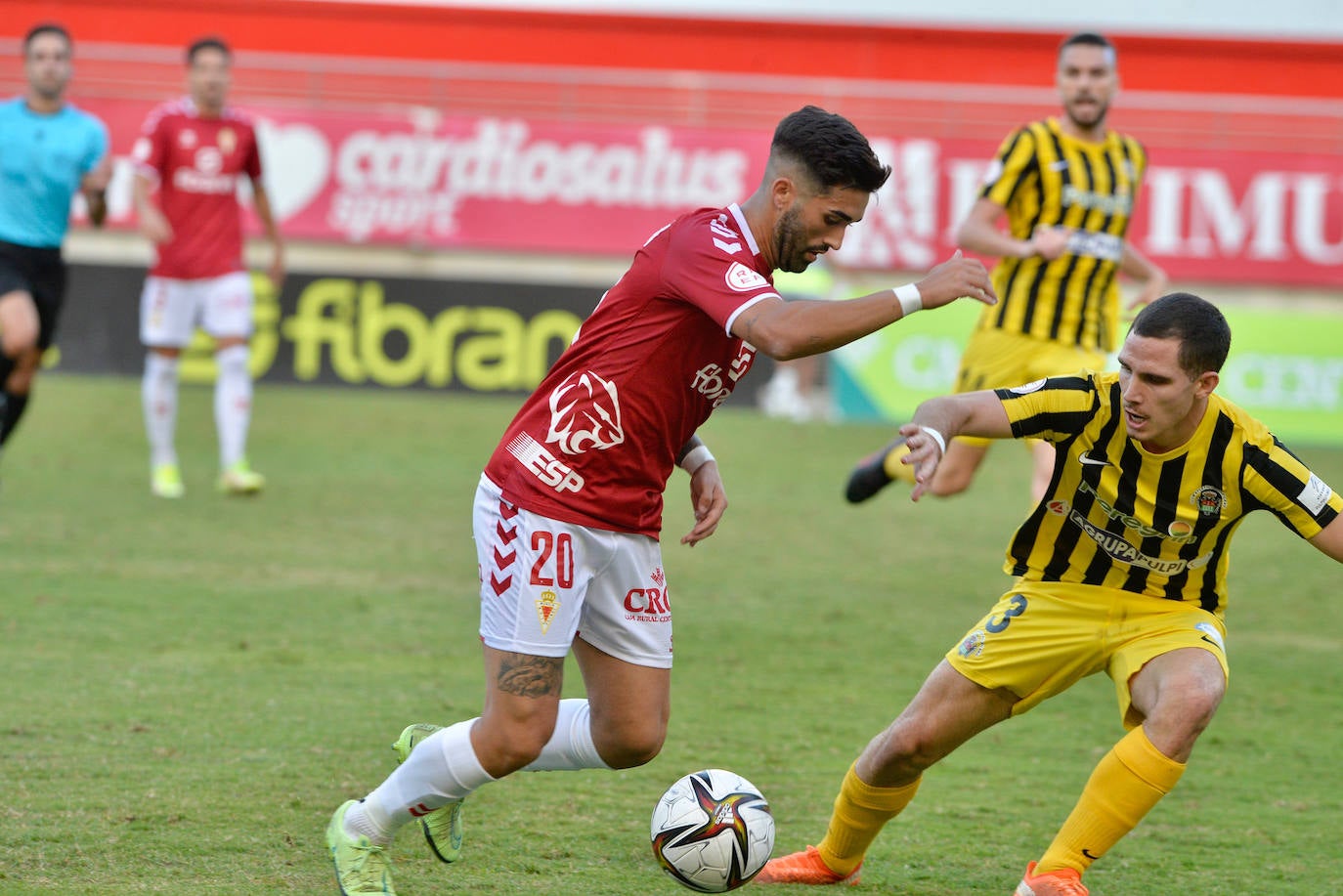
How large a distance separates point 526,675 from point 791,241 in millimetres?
1230

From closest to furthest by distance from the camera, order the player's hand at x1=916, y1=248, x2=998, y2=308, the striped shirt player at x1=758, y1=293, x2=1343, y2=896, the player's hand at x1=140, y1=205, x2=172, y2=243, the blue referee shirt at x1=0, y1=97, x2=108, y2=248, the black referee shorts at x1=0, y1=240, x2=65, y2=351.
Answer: the player's hand at x1=916, y1=248, x2=998, y2=308 < the striped shirt player at x1=758, y1=293, x2=1343, y2=896 < the black referee shorts at x1=0, y1=240, x2=65, y2=351 < the blue referee shirt at x1=0, y1=97, x2=108, y2=248 < the player's hand at x1=140, y1=205, x2=172, y2=243

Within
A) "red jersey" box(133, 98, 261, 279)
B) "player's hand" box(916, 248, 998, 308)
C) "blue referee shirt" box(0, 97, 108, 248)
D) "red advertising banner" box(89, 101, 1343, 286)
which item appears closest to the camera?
"player's hand" box(916, 248, 998, 308)

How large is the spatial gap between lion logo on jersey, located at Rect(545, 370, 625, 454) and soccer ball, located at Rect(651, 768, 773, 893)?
3.13 feet

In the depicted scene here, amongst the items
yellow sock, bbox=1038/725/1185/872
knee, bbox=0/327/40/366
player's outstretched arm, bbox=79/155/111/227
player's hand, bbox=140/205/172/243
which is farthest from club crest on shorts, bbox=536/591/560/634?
player's hand, bbox=140/205/172/243

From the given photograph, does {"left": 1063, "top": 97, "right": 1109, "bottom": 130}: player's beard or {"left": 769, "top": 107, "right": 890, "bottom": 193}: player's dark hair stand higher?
{"left": 1063, "top": 97, "right": 1109, "bottom": 130}: player's beard

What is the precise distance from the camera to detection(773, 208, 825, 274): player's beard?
3791 millimetres

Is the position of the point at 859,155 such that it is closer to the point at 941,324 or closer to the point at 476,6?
the point at 941,324

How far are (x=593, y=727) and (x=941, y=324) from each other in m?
10.9

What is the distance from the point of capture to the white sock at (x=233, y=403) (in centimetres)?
995

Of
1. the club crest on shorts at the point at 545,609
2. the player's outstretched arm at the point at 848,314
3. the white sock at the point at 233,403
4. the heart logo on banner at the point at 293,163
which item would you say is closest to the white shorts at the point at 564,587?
the club crest on shorts at the point at 545,609

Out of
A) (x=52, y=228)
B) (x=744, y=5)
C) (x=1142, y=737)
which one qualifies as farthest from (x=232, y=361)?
(x=744, y=5)

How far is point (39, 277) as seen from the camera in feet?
29.1

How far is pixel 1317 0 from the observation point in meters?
23.8

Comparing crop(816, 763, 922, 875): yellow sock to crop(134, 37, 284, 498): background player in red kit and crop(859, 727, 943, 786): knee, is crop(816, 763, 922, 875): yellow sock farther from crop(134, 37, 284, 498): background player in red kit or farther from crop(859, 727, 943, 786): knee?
crop(134, 37, 284, 498): background player in red kit
